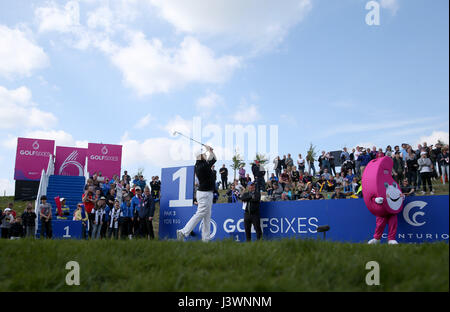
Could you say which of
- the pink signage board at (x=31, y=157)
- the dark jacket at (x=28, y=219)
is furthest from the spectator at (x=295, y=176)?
the pink signage board at (x=31, y=157)

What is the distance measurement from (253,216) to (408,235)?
14.6ft

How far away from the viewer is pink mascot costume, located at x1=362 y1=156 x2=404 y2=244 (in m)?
9.22

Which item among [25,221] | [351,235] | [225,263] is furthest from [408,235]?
[25,221]

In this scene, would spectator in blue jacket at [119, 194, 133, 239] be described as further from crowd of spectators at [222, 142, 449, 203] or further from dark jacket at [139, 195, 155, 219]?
crowd of spectators at [222, 142, 449, 203]

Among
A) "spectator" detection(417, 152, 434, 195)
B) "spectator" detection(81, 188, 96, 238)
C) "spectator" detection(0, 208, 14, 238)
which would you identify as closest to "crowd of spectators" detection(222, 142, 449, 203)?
Result: "spectator" detection(417, 152, 434, 195)

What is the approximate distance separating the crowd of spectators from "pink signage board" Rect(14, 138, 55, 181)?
2235cm

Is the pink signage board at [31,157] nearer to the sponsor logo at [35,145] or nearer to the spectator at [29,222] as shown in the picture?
the sponsor logo at [35,145]

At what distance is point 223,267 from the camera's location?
5.36 m

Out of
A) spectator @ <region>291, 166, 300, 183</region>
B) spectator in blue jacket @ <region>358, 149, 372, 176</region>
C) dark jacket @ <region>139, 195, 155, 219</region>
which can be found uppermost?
spectator in blue jacket @ <region>358, 149, 372, 176</region>

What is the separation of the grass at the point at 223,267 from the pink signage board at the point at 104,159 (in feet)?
109

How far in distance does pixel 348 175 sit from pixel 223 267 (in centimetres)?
1437

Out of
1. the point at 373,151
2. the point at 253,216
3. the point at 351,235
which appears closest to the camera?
the point at 351,235
